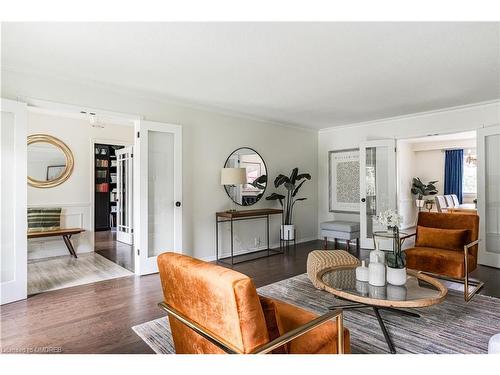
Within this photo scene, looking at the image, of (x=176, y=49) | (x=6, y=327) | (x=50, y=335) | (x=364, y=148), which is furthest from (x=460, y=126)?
(x=6, y=327)

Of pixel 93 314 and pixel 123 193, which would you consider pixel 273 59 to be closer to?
pixel 93 314

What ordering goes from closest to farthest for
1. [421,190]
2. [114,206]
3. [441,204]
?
[441,204], [114,206], [421,190]

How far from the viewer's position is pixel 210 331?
1.38m

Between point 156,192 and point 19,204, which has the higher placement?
point 156,192

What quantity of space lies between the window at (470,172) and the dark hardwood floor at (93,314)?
18.5 feet

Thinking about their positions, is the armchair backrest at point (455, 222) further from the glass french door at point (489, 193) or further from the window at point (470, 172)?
the window at point (470, 172)

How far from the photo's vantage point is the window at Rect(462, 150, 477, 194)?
28.3ft

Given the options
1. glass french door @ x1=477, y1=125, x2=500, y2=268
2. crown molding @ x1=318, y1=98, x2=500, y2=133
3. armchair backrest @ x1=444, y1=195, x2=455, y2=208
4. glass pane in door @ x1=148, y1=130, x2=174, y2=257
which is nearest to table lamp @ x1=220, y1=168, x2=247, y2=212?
glass pane in door @ x1=148, y1=130, x2=174, y2=257

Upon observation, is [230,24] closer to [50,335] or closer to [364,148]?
[50,335]

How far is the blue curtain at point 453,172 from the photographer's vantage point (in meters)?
8.65

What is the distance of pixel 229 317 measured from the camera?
1259 mm

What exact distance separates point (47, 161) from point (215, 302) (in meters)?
5.40

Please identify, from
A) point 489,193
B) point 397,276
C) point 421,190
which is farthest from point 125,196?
point 421,190
